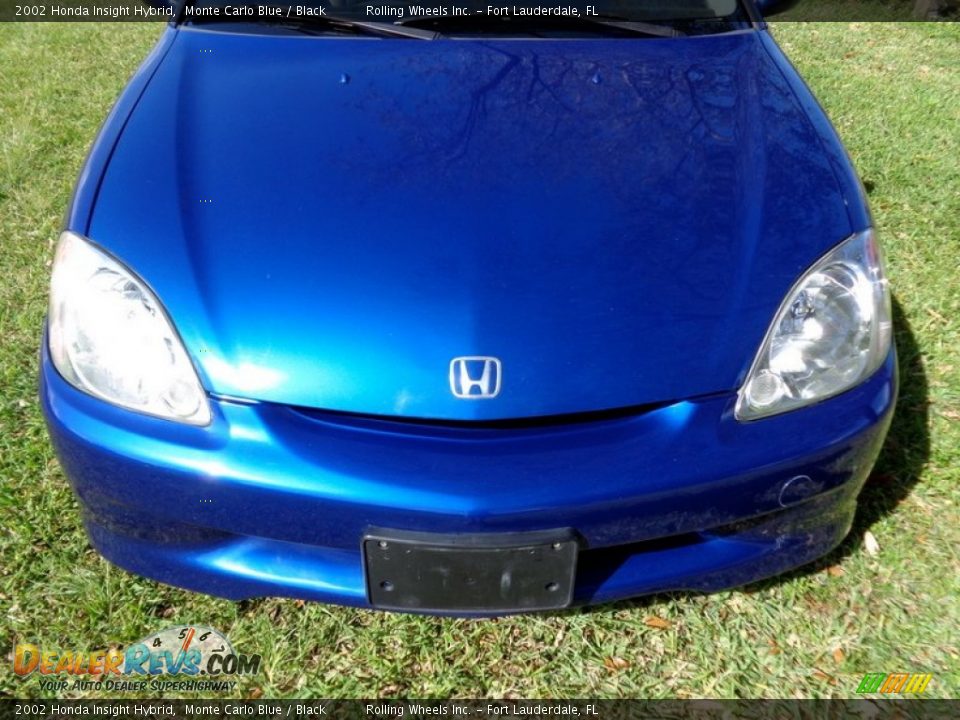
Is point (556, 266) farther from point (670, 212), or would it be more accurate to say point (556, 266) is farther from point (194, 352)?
point (194, 352)

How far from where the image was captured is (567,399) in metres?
1.35

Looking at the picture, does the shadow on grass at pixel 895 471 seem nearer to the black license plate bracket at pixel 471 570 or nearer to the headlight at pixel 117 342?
the black license plate bracket at pixel 471 570

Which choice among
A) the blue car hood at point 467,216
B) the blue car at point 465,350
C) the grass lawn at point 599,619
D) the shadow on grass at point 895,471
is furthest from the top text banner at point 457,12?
the shadow on grass at point 895,471

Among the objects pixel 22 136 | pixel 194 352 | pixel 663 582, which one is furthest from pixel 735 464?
pixel 22 136

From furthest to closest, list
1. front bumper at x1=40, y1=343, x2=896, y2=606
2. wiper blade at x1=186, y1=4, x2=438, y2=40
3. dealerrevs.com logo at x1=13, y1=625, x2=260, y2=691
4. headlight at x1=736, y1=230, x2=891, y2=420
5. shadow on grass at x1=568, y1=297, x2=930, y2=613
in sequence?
wiper blade at x1=186, y1=4, x2=438, y2=40
shadow on grass at x1=568, y1=297, x2=930, y2=613
dealerrevs.com logo at x1=13, y1=625, x2=260, y2=691
headlight at x1=736, y1=230, x2=891, y2=420
front bumper at x1=40, y1=343, x2=896, y2=606

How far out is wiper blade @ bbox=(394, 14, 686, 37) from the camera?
6.81ft

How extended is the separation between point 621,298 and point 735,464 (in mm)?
337

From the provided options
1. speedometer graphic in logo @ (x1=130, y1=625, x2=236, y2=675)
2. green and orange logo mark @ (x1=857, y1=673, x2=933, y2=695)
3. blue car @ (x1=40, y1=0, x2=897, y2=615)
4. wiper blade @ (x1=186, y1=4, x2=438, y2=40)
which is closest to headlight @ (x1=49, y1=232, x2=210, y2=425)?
blue car @ (x1=40, y1=0, x2=897, y2=615)

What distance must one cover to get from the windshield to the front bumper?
110 cm

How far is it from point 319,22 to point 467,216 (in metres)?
0.89

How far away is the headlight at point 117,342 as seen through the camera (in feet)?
4.55

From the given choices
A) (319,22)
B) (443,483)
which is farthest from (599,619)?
(319,22)

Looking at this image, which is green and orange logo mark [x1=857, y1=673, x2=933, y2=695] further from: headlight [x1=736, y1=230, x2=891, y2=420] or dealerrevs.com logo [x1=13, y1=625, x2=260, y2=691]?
dealerrevs.com logo [x1=13, y1=625, x2=260, y2=691]

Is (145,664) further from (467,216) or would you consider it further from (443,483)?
(467,216)
